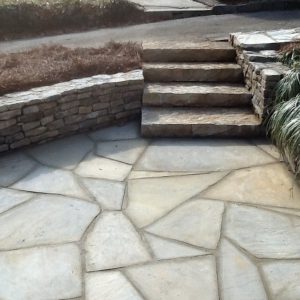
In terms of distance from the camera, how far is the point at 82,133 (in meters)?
4.24

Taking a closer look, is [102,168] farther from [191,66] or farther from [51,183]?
[191,66]

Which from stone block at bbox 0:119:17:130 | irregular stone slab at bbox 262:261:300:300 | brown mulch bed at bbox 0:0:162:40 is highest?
brown mulch bed at bbox 0:0:162:40

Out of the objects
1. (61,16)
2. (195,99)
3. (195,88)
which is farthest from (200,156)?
(61,16)

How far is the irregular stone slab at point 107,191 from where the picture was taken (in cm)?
311

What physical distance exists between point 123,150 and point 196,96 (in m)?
1.02

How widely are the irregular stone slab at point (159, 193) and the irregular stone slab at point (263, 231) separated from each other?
0.39 m

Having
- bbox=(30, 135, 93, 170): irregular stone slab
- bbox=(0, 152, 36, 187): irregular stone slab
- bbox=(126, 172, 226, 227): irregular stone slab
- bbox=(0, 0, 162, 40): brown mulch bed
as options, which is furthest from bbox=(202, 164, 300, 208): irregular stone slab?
bbox=(0, 0, 162, 40): brown mulch bed

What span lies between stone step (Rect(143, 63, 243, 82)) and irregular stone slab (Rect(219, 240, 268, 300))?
93.3 inches

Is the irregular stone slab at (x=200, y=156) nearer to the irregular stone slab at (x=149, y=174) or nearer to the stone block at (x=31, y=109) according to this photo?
the irregular stone slab at (x=149, y=174)

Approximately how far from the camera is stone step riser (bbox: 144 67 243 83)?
4555mm

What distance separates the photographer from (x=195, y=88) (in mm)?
4430

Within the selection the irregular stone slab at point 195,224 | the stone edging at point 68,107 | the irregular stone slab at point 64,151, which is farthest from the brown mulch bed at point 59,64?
the irregular stone slab at point 195,224

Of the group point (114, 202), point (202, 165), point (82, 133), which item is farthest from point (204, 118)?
point (114, 202)

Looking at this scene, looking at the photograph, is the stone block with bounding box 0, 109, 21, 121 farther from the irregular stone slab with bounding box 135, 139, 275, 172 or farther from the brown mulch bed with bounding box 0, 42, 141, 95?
the irregular stone slab with bounding box 135, 139, 275, 172
